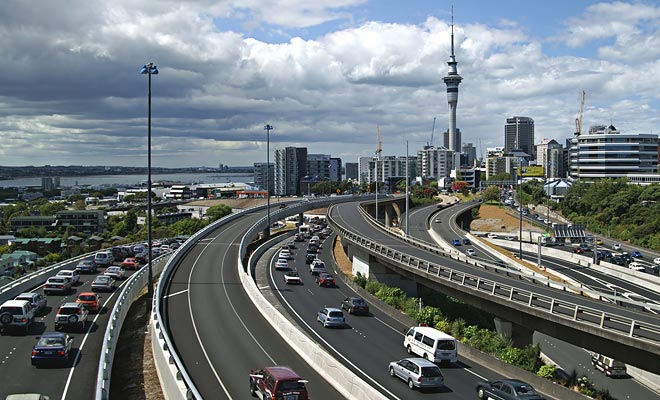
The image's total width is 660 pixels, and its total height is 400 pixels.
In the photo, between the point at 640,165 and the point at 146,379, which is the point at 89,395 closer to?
the point at 146,379

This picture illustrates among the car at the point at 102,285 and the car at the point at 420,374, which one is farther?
the car at the point at 102,285

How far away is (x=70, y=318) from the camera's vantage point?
34.3m

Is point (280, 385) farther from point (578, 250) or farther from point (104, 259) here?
point (578, 250)

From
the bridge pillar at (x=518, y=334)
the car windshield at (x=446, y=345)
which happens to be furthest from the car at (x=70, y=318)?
the bridge pillar at (x=518, y=334)

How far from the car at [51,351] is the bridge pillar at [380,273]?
3304cm

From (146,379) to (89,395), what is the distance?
5.41 meters

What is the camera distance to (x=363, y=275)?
2453 inches

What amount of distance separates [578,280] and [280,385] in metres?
53.7

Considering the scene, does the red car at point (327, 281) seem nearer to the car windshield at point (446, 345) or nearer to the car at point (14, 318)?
the car windshield at point (446, 345)

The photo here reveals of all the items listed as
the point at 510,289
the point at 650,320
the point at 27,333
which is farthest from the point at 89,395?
the point at 650,320

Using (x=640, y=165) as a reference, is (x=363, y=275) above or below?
below

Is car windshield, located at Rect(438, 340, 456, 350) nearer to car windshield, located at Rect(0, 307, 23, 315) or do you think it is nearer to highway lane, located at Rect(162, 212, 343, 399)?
highway lane, located at Rect(162, 212, 343, 399)

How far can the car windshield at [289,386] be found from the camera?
21547mm

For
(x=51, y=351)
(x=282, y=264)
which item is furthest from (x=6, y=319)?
(x=282, y=264)
